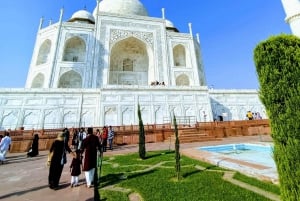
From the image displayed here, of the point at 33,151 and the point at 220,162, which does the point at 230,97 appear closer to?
the point at 220,162

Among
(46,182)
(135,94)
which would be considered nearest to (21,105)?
(135,94)

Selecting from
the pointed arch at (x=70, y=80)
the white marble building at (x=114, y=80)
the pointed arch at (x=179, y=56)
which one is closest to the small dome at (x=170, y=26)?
the white marble building at (x=114, y=80)

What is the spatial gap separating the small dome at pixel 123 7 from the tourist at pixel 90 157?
27.1 metres

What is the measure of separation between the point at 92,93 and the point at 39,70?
925 centimetres

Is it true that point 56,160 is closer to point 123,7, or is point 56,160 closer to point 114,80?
point 114,80

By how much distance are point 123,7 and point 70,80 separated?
13921 mm

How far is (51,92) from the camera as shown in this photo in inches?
634

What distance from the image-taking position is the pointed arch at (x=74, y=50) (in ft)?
78.8

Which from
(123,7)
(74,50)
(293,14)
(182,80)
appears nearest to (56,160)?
(293,14)

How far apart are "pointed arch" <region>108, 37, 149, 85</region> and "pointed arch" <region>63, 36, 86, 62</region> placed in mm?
3948

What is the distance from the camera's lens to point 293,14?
8336mm

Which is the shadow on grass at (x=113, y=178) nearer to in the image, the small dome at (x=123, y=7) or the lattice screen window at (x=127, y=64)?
the lattice screen window at (x=127, y=64)

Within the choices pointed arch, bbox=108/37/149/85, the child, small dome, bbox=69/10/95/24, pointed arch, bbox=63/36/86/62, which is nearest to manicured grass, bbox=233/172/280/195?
the child

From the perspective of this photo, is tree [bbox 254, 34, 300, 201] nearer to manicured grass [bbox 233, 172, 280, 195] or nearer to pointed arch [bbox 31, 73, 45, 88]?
manicured grass [bbox 233, 172, 280, 195]
